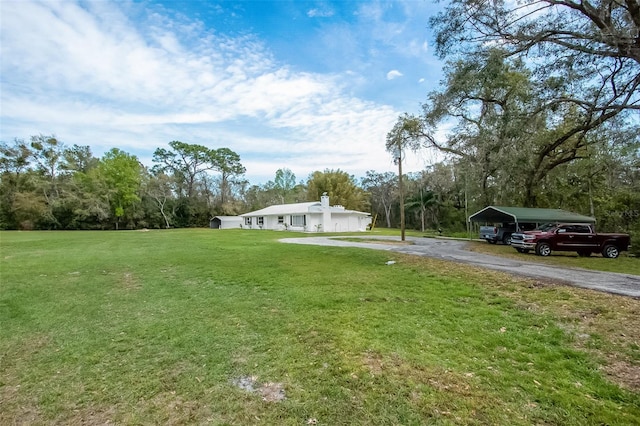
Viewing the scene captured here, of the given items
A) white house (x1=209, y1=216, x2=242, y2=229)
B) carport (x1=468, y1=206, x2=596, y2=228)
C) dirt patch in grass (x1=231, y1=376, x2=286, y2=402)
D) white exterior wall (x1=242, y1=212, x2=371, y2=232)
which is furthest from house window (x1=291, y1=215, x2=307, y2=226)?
dirt patch in grass (x1=231, y1=376, x2=286, y2=402)

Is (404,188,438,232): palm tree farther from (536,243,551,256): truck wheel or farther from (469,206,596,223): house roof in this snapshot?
(536,243,551,256): truck wheel

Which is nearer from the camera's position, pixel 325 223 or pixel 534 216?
pixel 534 216

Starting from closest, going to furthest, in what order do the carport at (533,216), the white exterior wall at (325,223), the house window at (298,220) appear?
the carport at (533,216) → the white exterior wall at (325,223) → the house window at (298,220)

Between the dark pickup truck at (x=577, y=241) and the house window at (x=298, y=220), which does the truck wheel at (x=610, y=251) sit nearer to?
the dark pickup truck at (x=577, y=241)

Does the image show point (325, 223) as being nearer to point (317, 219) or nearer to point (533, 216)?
point (317, 219)

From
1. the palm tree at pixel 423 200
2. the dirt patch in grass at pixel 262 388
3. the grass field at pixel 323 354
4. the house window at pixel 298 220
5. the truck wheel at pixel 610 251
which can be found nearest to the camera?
the grass field at pixel 323 354

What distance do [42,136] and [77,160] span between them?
20.0ft

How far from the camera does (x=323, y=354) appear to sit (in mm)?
3826

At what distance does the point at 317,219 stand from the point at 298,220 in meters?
2.51

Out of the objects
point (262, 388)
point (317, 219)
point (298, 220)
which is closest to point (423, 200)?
point (317, 219)

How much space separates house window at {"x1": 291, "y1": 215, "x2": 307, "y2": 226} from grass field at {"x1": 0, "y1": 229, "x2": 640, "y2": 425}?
85.6ft

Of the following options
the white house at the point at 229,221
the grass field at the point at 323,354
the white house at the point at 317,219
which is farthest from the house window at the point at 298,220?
the grass field at the point at 323,354

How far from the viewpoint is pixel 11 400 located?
307 centimetres

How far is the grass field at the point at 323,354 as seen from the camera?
2.75m
